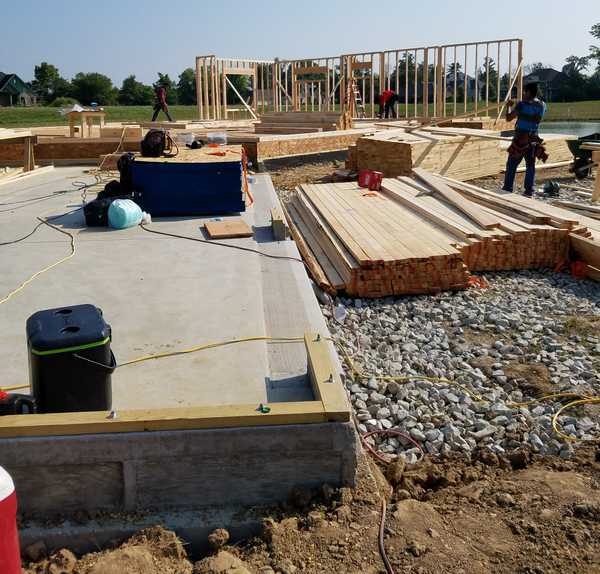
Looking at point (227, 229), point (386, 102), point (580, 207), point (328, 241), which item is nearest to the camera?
point (227, 229)

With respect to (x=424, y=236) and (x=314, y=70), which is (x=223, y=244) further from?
(x=314, y=70)

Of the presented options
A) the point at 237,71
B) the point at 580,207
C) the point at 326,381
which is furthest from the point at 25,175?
the point at 237,71

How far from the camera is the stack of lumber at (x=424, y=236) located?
282 inches

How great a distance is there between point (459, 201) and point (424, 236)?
1.79 meters

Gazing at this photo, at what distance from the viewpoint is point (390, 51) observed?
22.2 m

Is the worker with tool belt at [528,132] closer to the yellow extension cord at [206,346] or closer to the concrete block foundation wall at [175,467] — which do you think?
the yellow extension cord at [206,346]

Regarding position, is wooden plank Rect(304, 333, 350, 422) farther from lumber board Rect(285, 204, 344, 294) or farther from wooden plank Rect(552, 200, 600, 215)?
wooden plank Rect(552, 200, 600, 215)

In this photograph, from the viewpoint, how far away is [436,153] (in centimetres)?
1380

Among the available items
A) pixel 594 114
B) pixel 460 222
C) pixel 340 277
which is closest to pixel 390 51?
pixel 460 222

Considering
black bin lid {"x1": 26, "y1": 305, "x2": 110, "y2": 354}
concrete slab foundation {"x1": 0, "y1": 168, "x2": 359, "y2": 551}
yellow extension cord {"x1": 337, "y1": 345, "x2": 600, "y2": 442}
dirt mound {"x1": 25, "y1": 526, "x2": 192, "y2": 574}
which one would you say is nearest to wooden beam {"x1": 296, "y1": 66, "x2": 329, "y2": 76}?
concrete slab foundation {"x1": 0, "y1": 168, "x2": 359, "y2": 551}

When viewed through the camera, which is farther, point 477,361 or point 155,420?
point 477,361

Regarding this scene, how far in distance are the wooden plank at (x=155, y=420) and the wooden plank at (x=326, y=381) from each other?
0.06 m

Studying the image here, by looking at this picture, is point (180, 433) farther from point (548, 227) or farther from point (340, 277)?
point (548, 227)

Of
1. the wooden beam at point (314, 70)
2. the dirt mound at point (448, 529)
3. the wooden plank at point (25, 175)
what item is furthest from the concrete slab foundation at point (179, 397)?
the wooden beam at point (314, 70)
